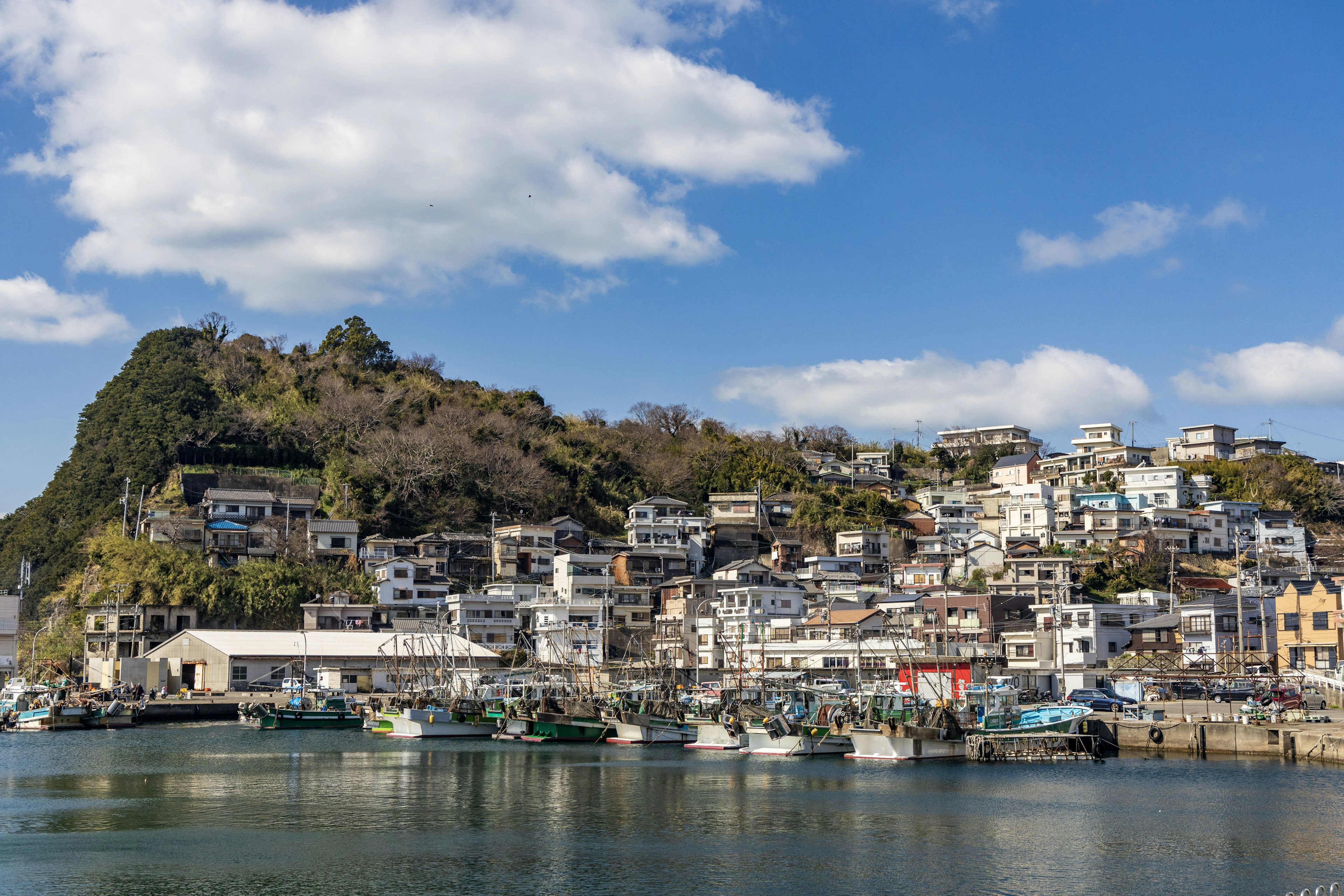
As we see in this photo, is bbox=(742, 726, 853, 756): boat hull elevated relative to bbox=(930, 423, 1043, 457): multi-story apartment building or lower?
lower

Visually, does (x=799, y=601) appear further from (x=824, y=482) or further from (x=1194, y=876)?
(x=1194, y=876)

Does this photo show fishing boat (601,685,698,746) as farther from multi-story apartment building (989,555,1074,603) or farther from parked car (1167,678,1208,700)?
multi-story apartment building (989,555,1074,603)

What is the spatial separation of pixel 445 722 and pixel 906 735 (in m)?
19.8

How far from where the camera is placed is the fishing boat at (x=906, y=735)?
38.4m

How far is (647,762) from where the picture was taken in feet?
128

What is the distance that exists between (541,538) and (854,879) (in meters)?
54.1

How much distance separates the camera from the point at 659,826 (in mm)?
26375

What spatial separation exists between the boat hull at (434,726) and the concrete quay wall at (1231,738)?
2471 centimetres

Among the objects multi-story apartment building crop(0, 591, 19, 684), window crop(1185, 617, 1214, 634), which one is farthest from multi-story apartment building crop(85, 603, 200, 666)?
window crop(1185, 617, 1214, 634)

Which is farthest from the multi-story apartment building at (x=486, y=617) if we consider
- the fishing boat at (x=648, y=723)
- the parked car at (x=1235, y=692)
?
the parked car at (x=1235, y=692)

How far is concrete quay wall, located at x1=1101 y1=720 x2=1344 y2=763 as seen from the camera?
3500 centimetres

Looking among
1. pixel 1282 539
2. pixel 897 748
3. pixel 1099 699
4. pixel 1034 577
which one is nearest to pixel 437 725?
pixel 897 748

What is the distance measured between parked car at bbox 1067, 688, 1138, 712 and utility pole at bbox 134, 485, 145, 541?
50.0 meters

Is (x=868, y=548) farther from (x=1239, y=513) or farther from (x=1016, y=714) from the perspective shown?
(x=1016, y=714)
